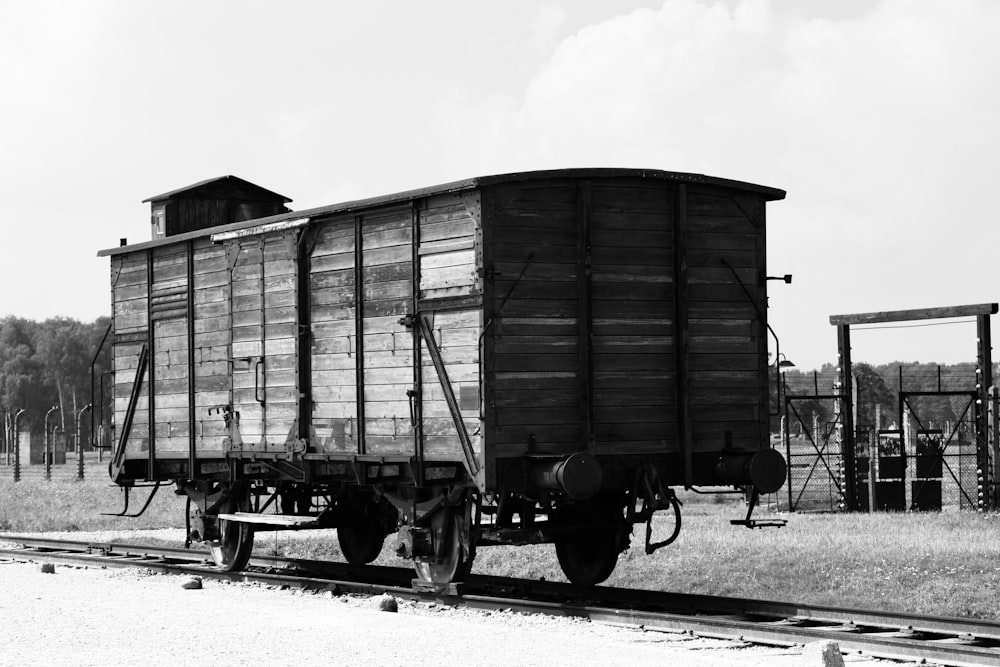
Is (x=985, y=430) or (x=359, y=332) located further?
(x=985, y=430)

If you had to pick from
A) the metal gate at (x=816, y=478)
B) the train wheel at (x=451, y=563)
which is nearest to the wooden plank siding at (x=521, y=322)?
the train wheel at (x=451, y=563)

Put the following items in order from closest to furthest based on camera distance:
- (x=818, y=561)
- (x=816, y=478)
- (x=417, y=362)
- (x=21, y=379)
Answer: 1. (x=417, y=362)
2. (x=818, y=561)
3. (x=816, y=478)
4. (x=21, y=379)

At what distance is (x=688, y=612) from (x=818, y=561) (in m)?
4.07

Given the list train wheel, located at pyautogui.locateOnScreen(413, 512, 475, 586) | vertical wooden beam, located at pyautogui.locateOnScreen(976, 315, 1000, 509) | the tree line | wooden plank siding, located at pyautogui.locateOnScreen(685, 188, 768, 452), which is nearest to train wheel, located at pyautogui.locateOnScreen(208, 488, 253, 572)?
train wheel, located at pyautogui.locateOnScreen(413, 512, 475, 586)

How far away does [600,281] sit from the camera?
12.6 metres

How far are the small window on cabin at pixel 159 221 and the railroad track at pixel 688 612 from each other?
446 centimetres

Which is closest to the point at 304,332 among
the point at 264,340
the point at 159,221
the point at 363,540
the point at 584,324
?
the point at 264,340

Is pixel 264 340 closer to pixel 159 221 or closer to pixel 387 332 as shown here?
pixel 387 332

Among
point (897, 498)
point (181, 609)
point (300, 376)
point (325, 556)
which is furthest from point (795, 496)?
point (181, 609)

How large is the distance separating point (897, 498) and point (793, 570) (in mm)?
13320

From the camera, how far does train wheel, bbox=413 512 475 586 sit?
12.8m

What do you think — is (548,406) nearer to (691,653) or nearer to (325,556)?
(691,653)

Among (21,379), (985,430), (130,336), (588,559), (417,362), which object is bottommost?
(588,559)

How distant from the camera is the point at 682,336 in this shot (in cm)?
1295
